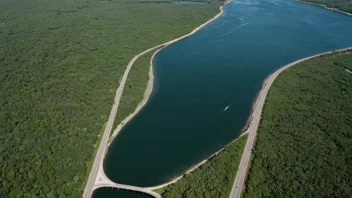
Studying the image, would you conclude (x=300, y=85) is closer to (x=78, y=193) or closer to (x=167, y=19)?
(x=78, y=193)

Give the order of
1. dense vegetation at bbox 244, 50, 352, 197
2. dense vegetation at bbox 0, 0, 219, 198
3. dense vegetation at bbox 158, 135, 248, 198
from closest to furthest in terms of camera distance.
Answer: dense vegetation at bbox 158, 135, 248, 198, dense vegetation at bbox 244, 50, 352, 197, dense vegetation at bbox 0, 0, 219, 198

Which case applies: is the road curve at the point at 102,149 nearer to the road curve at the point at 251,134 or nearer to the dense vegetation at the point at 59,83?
the dense vegetation at the point at 59,83

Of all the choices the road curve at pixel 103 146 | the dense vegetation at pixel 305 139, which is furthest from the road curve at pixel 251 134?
the road curve at pixel 103 146

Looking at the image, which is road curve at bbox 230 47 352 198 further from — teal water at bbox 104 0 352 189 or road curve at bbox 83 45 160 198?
road curve at bbox 83 45 160 198

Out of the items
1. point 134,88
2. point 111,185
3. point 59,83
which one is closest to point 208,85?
point 134,88

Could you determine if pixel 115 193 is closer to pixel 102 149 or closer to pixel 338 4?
pixel 102 149

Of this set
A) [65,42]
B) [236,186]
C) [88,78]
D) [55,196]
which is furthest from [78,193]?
[65,42]

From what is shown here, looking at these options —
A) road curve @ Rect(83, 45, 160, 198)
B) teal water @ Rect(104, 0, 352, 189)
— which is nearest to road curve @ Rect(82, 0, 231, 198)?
road curve @ Rect(83, 45, 160, 198)
